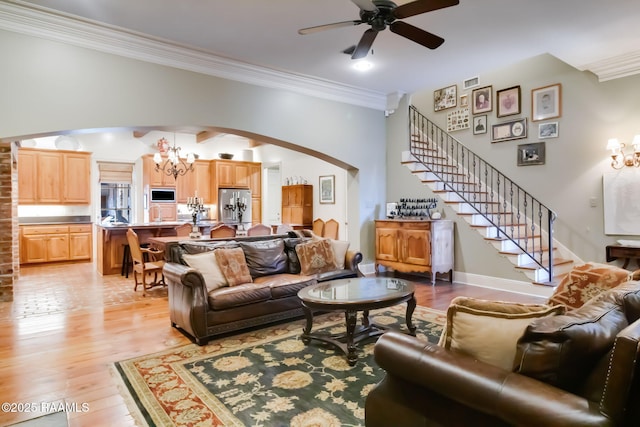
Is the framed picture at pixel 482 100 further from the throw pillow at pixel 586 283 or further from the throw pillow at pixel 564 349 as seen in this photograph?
the throw pillow at pixel 564 349

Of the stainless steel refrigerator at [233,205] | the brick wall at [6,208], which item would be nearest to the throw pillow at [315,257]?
the brick wall at [6,208]

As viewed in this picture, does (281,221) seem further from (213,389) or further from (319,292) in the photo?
(213,389)

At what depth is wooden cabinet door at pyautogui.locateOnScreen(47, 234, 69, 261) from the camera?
8477mm

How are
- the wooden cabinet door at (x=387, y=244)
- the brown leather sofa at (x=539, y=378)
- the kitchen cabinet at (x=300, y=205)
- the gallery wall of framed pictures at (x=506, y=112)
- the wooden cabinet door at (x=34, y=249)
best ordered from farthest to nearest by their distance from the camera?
the kitchen cabinet at (x=300, y=205), the wooden cabinet door at (x=34, y=249), the wooden cabinet door at (x=387, y=244), the gallery wall of framed pictures at (x=506, y=112), the brown leather sofa at (x=539, y=378)

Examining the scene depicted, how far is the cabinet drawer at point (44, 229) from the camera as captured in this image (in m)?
8.18

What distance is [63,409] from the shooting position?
2400 mm

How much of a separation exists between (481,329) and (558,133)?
217 inches

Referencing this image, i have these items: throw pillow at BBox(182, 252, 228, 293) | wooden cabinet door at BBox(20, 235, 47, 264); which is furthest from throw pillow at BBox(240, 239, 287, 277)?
wooden cabinet door at BBox(20, 235, 47, 264)

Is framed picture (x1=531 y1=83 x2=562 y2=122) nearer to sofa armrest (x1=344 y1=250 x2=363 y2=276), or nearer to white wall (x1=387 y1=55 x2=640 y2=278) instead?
white wall (x1=387 y1=55 x2=640 y2=278)

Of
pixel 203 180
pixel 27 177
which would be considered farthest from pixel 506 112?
pixel 27 177

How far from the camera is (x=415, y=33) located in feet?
11.4

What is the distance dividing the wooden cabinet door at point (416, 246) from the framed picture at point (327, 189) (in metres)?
3.32

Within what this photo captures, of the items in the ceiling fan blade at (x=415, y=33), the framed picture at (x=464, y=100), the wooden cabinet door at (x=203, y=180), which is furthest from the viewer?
the wooden cabinet door at (x=203, y=180)

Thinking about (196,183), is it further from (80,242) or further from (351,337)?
(351,337)
